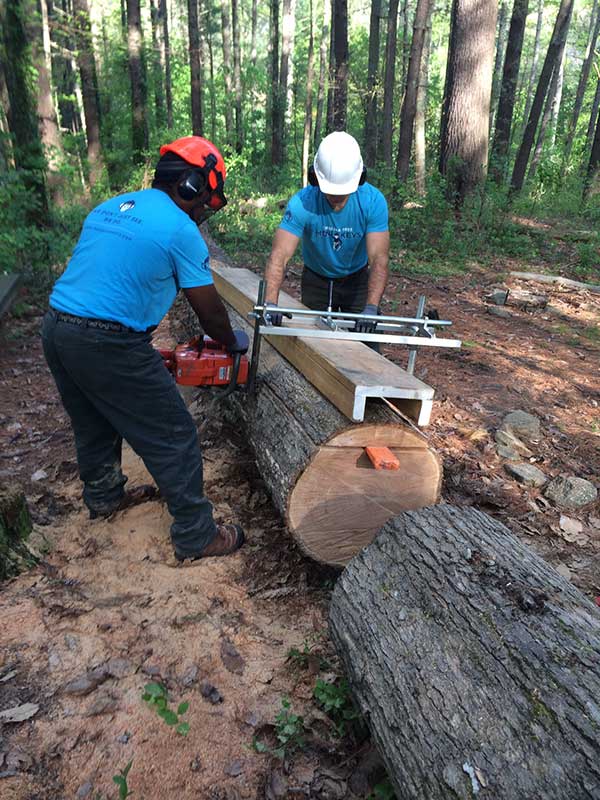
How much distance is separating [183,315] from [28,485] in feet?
9.08

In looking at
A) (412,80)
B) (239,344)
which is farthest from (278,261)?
(412,80)

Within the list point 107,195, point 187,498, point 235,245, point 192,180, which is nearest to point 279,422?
point 187,498

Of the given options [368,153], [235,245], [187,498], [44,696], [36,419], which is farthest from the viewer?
[368,153]

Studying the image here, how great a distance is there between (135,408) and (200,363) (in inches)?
19.5

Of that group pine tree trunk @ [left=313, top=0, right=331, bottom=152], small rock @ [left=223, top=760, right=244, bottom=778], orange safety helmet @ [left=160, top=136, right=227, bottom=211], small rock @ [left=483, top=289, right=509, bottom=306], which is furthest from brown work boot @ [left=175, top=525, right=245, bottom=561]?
pine tree trunk @ [left=313, top=0, right=331, bottom=152]

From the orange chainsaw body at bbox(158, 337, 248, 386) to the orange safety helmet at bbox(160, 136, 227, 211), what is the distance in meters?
0.79

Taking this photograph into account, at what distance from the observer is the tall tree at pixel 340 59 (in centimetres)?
1301

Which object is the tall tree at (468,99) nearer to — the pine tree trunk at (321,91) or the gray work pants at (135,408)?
the pine tree trunk at (321,91)

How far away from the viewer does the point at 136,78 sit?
16.4 metres

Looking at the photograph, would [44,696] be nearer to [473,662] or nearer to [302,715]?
[302,715]

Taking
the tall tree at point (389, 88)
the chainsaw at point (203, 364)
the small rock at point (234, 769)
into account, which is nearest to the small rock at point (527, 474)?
the chainsaw at point (203, 364)

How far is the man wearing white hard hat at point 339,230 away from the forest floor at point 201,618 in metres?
1.32

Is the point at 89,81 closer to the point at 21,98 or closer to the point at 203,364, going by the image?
the point at 21,98

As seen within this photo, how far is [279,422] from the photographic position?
3.24 m
